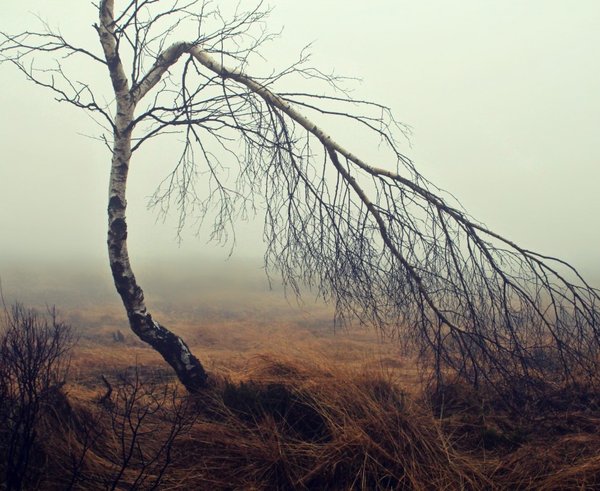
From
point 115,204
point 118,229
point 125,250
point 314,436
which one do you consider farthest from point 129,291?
point 314,436

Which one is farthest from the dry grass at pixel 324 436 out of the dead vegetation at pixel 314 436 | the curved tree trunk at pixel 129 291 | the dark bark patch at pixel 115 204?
the dark bark patch at pixel 115 204

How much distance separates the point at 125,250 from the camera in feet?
18.4

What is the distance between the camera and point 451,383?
18.8 feet

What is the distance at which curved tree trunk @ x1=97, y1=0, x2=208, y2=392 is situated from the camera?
218 inches

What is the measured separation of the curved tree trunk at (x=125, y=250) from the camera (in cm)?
554

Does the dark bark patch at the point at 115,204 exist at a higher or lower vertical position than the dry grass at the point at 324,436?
higher

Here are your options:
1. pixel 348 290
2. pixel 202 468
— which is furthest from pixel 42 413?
pixel 348 290

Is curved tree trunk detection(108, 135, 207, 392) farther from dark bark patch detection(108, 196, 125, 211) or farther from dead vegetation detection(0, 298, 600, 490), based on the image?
dead vegetation detection(0, 298, 600, 490)

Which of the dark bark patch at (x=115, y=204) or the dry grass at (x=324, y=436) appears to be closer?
the dry grass at (x=324, y=436)

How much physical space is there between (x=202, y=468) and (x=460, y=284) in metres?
3.00

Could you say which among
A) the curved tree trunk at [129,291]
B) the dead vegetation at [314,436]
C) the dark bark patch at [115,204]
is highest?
the dark bark patch at [115,204]

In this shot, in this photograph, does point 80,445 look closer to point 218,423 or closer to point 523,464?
point 218,423

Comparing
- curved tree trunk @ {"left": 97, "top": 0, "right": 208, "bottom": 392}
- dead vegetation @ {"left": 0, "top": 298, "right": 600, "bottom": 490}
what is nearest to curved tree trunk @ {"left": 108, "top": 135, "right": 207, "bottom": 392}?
curved tree trunk @ {"left": 97, "top": 0, "right": 208, "bottom": 392}

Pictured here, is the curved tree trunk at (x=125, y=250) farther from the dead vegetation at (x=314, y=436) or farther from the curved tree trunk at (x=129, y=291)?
the dead vegetation at (x=314, y=436)
